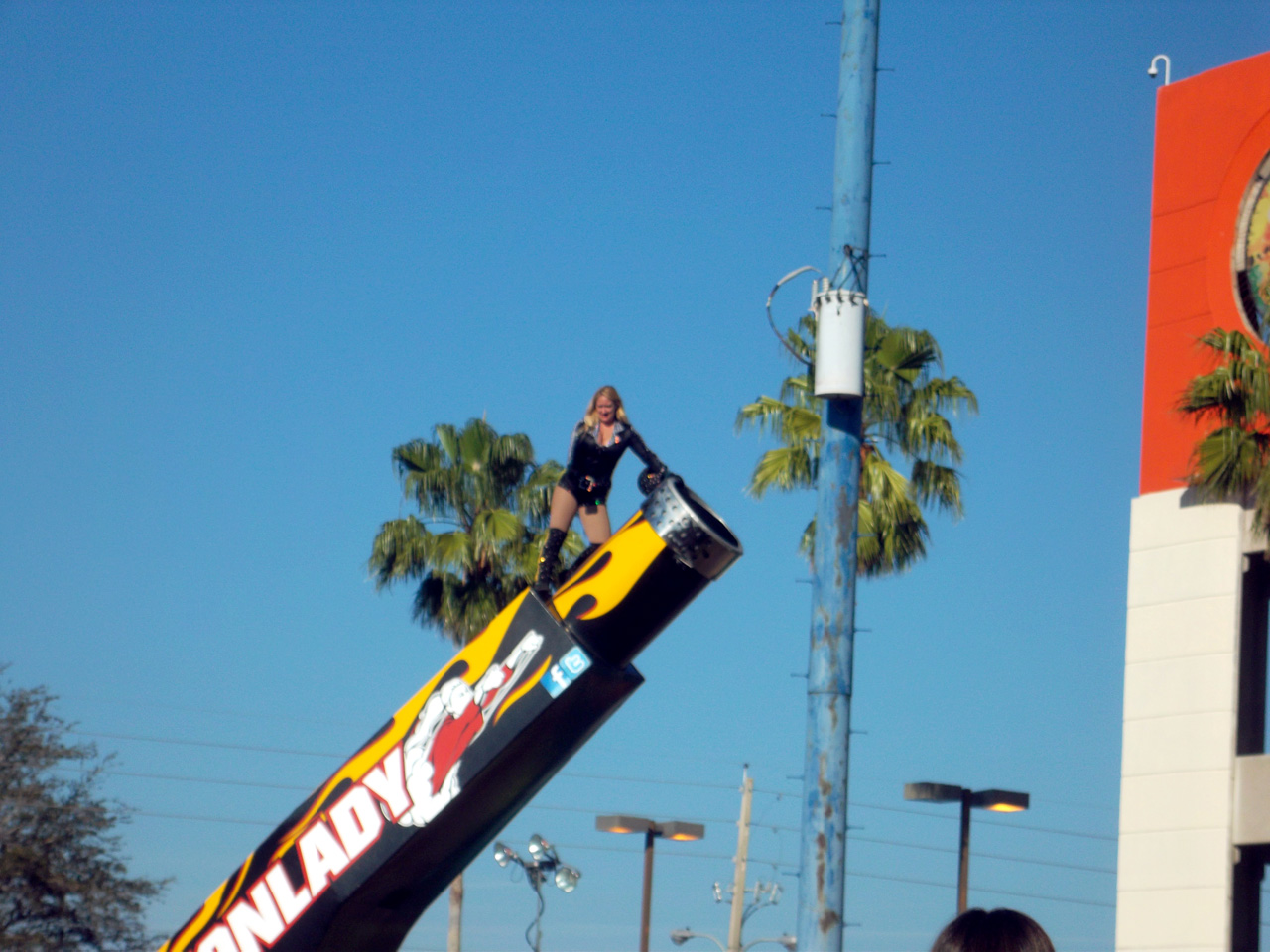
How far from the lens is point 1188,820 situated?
66.5 feet

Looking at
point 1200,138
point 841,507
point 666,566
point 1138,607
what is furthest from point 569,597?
point 1200,138

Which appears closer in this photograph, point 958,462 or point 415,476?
point 958,462

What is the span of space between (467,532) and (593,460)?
15158 millimetres

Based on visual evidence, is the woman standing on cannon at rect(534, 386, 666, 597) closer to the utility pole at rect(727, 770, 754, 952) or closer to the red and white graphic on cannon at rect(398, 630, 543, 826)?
the red and white graphic on cannon at rect(398, 630, 543, 826)

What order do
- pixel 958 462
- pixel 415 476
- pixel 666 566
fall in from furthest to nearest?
pixel 415 476, pixel 958 462, pixel 666 566

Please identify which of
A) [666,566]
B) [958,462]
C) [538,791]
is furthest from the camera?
[958,462]

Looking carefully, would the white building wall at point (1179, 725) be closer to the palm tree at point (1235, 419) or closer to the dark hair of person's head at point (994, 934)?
the palm tree at point (1235, 419)

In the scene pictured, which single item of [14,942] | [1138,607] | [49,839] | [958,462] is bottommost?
[14,942]

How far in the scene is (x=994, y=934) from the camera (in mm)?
2617

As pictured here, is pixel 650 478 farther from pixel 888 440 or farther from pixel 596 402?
pixel 888 440

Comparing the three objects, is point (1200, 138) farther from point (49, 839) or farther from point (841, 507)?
point (49, 839)

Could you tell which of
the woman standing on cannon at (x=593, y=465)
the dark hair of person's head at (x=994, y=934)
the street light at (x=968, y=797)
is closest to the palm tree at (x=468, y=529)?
the street light at (x=968, y=797)

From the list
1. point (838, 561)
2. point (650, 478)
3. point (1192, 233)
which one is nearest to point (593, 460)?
point (650, 478)

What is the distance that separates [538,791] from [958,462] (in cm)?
1331
